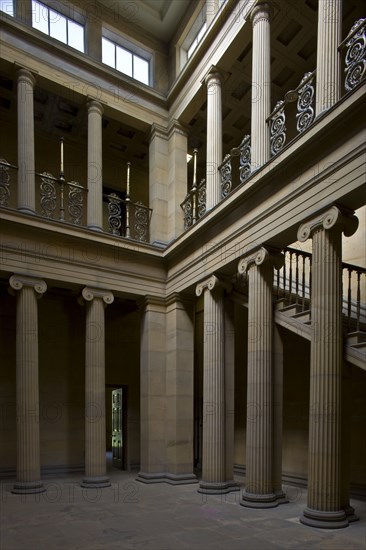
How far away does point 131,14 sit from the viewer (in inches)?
504

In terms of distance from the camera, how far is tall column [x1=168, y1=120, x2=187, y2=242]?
12.6m

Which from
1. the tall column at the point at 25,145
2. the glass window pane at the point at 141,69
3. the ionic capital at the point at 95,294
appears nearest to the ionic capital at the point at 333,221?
the ionic capital at the point at 95,294

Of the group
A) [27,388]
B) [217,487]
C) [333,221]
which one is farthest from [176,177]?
[217,487]

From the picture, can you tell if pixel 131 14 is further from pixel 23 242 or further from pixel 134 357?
pixel 134 357

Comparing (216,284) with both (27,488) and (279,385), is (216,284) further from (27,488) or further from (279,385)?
(27,488)

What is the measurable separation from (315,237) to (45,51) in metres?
8.42

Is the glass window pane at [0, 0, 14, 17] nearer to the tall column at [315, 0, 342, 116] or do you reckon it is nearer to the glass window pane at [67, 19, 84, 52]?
the glass window pane at [67, 19, 84, 52]

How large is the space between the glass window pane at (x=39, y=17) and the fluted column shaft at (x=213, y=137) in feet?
14.7

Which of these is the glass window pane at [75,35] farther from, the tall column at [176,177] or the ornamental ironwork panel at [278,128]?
the ornamental ironwork panel at [278,128]

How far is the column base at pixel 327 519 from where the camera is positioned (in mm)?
Answer: 6645

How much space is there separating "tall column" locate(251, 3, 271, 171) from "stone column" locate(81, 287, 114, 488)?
204 inches

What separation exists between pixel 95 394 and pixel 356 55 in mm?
8926

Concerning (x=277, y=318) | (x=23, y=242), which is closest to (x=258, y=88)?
(x=277, y=318)

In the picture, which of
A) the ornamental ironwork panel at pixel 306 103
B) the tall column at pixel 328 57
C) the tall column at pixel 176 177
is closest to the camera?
the tall column at pixel 328 57
